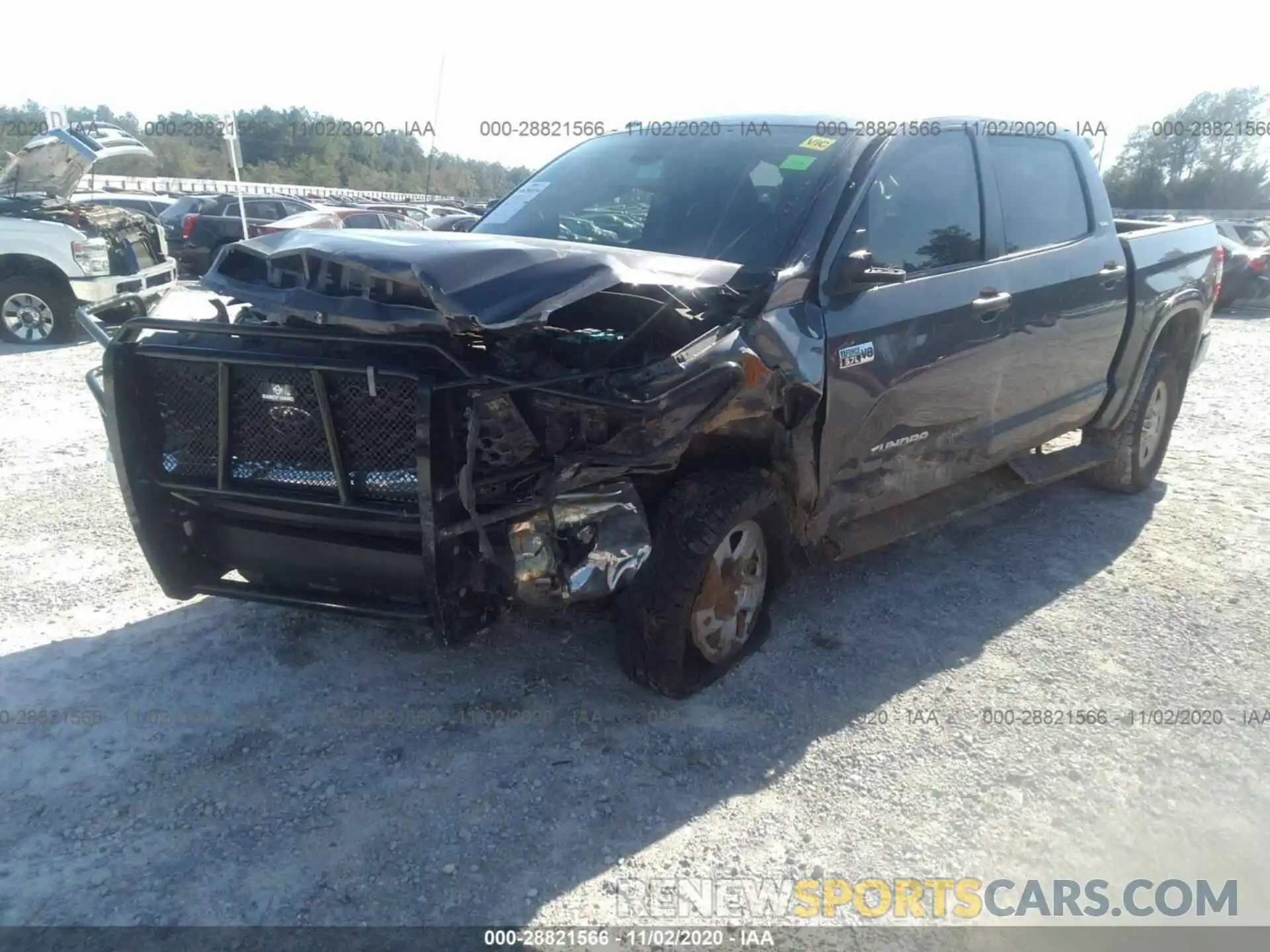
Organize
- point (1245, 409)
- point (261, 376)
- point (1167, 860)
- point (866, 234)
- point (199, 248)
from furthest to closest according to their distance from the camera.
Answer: point (199, 248), point (1245, 409), point (866, 234), point (261, 376), point (1167, 860)

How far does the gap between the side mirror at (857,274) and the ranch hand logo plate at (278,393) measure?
191 cm

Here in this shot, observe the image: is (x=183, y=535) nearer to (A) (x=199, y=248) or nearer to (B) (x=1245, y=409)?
(B) (x=1245, y=409)

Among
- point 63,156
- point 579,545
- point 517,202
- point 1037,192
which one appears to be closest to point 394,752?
point 579,545

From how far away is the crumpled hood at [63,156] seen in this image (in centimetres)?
973

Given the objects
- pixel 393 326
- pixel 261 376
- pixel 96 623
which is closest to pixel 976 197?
pixel 393 326

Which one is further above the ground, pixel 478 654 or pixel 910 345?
pixel 910 345

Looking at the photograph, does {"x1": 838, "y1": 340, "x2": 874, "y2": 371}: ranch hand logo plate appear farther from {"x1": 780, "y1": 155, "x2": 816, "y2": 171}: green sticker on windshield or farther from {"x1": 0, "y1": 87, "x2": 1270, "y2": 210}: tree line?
{"x1": 0, "y1": 87, "x2": 1270, "y2": 210}: tree line

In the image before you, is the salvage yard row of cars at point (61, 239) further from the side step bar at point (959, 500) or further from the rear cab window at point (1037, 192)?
the side step bar at point (959, 500)

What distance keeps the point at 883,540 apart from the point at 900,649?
460 mm

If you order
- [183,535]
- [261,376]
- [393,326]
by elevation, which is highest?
[393,326]

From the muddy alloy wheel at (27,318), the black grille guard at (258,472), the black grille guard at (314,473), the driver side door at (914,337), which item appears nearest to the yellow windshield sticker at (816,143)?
the driver side door at (914,337)

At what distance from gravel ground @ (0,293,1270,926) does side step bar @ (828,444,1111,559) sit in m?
0.39

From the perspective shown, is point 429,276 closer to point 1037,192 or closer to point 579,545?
point 579,545

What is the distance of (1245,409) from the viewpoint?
8234 mm
